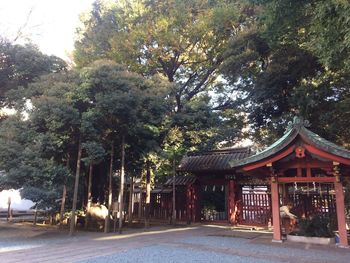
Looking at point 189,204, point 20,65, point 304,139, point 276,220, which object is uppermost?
point 20,65

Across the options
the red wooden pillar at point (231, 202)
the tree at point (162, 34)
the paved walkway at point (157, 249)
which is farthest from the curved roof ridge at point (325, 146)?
the tree at point (162, 34)

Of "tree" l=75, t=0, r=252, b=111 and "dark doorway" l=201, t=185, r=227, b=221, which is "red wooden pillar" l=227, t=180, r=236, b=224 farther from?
"tree" l=75, t=0, r=252, b=111

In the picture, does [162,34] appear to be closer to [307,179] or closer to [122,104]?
[122,104]

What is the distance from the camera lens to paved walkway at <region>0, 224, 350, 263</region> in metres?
8.55

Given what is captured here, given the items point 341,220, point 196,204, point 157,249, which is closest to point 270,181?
point 341,220

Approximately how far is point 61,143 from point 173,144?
5.70 metres

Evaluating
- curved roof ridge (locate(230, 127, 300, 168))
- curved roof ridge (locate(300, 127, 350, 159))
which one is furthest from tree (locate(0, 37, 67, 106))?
curved roof ridge (locate(300, 127, 350, 159))

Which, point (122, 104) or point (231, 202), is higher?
point (122, 104)

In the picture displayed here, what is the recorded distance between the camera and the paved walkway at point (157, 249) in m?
8.55

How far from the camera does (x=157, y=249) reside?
991 cm

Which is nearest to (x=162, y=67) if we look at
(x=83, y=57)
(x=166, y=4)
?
(x=166, y=4)

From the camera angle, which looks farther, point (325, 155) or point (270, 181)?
point (270, 181)

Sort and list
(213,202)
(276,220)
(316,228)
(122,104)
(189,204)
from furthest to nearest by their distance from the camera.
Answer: (213,202)
(189,204)
(122,104)
(276,220)
(316,228)

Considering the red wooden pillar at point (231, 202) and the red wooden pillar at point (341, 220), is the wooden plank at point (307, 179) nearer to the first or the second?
the red wooden pillar at point (341, 220)
